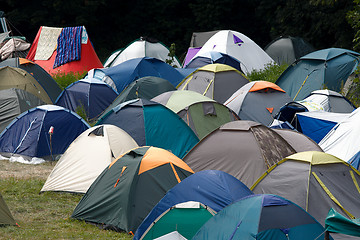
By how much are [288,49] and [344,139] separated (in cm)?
1527

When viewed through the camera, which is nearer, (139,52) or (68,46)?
(68,46)

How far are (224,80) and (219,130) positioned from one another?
6.38 metres

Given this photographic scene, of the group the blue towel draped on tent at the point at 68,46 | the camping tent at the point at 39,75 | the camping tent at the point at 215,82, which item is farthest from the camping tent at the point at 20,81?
the blue towel draped on tent at the point at 68,46

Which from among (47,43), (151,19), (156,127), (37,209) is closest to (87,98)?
(156,127)

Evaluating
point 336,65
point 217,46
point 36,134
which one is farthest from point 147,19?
point 36,134

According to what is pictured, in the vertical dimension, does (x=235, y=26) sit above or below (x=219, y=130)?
below

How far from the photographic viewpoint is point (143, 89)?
15.2 meters

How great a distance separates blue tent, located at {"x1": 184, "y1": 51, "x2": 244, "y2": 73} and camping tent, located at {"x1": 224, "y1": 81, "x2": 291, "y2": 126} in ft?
16.8

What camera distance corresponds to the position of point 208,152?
1021 centimetres

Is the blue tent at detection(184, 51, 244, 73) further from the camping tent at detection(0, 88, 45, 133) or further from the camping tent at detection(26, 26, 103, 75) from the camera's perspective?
the camping tent at detection(0, 88, 45, 133)

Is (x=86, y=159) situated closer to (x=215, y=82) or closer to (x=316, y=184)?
(x=316, y=184)

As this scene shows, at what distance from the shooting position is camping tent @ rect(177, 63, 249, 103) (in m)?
16.4

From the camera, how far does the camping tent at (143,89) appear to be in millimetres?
14766

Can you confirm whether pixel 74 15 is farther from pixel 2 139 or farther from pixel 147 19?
pixel 2 139
